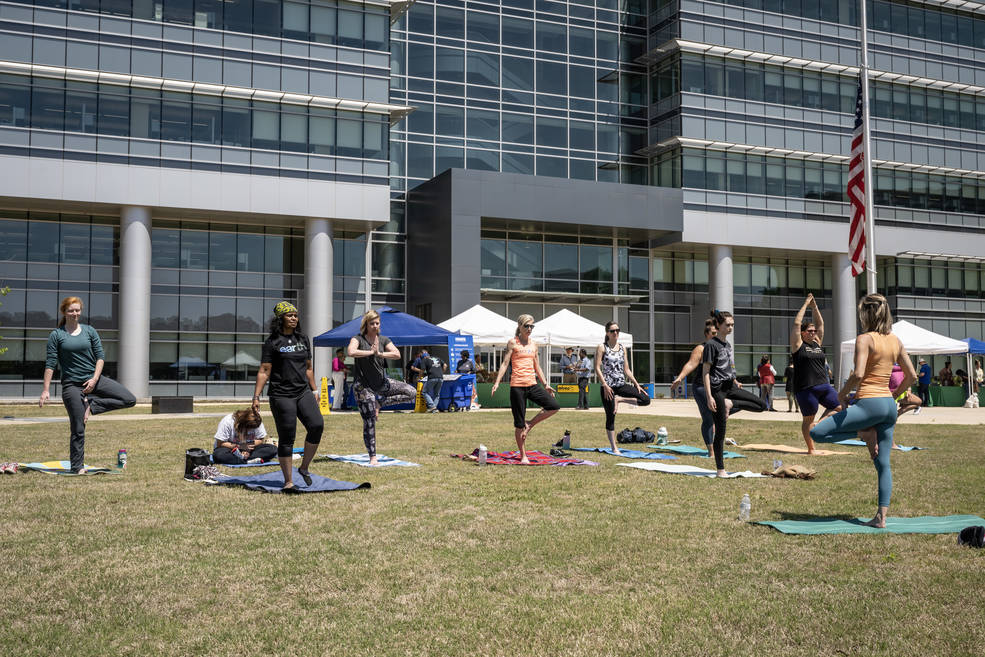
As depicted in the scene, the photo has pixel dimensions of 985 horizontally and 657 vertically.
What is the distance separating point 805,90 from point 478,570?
46.1m

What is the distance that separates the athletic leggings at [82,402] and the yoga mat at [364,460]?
2.89m

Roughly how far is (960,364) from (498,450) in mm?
42642

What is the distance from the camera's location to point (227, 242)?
131 ft

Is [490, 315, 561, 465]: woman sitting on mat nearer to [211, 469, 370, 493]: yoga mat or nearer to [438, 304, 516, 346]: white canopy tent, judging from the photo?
[211, 469, 370, 493]: yoga mat

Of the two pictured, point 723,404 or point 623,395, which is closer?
point 723,404

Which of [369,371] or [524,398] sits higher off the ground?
[369,371]

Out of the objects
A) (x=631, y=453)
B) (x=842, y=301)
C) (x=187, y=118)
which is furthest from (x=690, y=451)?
(x=842, y=301)

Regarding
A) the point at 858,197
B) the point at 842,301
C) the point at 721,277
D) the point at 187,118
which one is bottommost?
the point at 842,301

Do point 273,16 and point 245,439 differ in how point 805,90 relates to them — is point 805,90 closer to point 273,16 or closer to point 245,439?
point 273,16

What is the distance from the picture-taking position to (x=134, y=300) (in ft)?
119

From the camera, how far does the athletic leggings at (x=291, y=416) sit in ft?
30.0

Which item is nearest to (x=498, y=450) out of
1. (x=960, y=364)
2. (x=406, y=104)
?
(x=406, y=104)

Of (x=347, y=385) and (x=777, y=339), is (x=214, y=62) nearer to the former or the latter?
(x=347, y=385)

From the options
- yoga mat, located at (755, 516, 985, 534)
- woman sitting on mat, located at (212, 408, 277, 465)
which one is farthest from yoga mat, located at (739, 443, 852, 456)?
woman sitting on mat, located at (212, 408, 277, 465)
